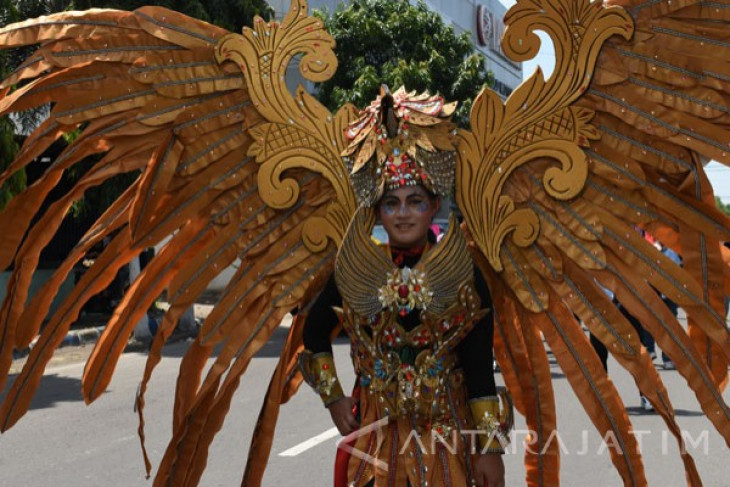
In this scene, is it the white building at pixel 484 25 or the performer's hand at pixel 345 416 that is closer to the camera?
the performer's hand at pixel 345 416

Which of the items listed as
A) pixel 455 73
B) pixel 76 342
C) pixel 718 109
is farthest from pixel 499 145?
pixel 455 73

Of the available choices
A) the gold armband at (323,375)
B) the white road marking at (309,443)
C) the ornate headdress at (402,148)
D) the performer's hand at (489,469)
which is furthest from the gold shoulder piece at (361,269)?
the white road marking at (309,443)

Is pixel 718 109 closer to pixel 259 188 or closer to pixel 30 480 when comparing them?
pixel 259 188

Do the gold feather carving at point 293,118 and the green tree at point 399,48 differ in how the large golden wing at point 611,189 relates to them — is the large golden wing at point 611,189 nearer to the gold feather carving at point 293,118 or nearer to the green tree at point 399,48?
the gold feather carving at point 293,118

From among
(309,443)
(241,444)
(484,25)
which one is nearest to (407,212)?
(309,443)

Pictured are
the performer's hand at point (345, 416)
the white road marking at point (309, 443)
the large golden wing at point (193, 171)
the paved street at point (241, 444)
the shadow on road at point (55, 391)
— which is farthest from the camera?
the shadow on road at point (55, 391)

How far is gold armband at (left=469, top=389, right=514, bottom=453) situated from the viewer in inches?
126

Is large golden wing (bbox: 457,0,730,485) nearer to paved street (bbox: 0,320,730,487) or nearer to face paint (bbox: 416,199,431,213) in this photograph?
face paint (bbox: 416,199,431,213)

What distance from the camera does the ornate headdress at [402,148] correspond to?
3.24 m

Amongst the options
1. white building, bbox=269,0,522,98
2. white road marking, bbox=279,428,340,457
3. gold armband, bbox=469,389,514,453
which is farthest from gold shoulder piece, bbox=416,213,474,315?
white building, bbox=269,0,522,98

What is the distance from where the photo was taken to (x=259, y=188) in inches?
139

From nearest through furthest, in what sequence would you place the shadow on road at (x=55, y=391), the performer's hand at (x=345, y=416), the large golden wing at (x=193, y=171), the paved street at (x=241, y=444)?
the performer's hand at (x=345, y=416)
the large golden wing at (x=193, y=171)
the paved street at (x=241, y=444)
the shadow on road at (x=55, y=391)

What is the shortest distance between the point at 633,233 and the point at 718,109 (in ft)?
1.61

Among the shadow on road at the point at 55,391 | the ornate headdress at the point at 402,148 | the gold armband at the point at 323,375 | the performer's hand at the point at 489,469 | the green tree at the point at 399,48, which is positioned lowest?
the performer's hand at the point at 489,469
